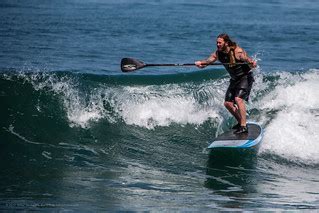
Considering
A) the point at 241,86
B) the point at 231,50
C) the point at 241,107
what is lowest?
the point at 241,107

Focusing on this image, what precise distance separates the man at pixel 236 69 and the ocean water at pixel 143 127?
0.93 meters

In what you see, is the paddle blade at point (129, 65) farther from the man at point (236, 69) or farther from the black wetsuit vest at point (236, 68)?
the black wetsuit vest at point (236, 68)

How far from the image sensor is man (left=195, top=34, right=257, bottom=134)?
10.6 metres

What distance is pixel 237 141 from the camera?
35.9 ft

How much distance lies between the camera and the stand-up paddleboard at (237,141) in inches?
428

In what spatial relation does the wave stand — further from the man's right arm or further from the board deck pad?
the man's right arm

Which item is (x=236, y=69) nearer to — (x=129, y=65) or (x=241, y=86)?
(x=241, y=86)

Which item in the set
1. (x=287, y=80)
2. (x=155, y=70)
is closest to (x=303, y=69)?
(x=287, y=80)

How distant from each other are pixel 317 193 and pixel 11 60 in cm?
1146

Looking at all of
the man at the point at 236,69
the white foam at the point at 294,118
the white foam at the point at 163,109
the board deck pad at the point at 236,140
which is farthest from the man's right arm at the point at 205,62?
the white foam at the point at 163,109

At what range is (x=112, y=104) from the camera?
44.2 feet

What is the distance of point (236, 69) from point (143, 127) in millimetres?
2859

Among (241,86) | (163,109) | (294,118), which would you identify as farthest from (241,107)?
(163,109)

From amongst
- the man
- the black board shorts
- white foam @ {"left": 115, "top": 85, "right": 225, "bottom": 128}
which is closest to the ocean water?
white foam @ {"left": 115, "top": 85, "right": 225, "bottom": 128}
